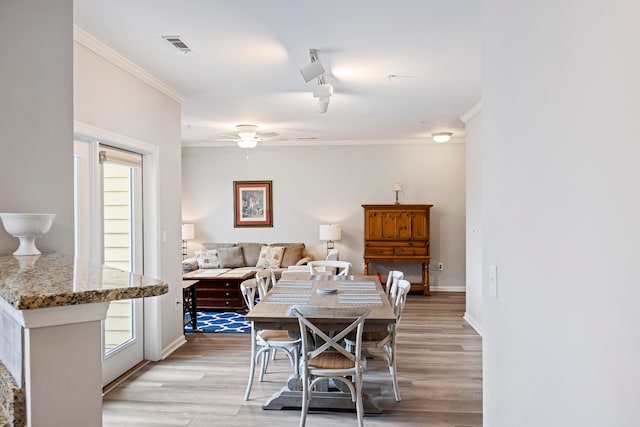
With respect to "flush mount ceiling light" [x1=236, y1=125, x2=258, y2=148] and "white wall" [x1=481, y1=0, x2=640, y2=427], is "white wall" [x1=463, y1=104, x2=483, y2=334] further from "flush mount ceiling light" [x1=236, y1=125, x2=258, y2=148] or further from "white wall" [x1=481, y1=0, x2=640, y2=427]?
"white wall" [x1=481, y1=0, x2=640, y2=427]

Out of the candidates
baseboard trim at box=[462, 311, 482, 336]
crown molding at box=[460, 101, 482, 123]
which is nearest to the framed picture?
crown molding at box=[460, 101, 482, 123]

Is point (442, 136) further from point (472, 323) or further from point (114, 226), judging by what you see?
point (114, 226)

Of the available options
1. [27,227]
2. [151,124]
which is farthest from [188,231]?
[27,227]

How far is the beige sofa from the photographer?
24.2 ft

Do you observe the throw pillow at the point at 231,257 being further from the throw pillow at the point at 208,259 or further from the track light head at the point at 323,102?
the track light head at the point at 323,102

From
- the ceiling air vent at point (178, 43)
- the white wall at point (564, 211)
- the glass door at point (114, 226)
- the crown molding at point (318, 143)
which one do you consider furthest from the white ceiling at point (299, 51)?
the crown molding at point (318, 143)

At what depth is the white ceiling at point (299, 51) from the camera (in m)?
2.72

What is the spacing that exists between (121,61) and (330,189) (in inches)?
195

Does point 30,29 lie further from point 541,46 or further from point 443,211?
point 443,211

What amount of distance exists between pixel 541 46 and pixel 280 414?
285 cm

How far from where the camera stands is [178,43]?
3244 millimetres

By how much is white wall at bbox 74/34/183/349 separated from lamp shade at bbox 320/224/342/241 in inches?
126

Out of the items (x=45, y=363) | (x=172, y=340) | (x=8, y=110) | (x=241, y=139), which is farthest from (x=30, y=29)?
(x=241, y=139)

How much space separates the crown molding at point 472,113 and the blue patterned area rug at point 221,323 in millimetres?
3824
